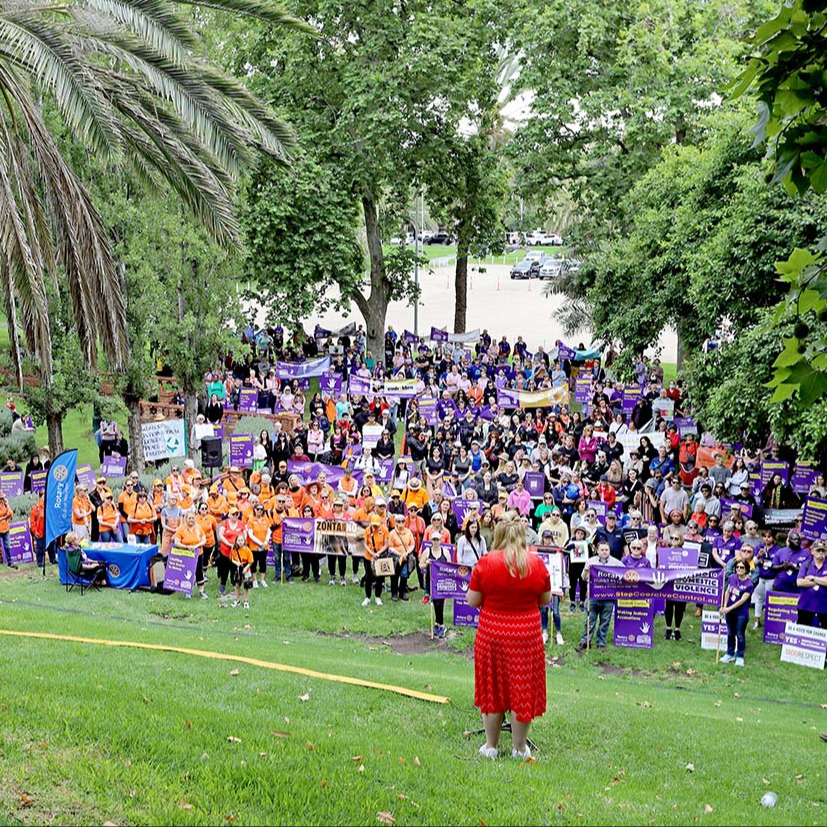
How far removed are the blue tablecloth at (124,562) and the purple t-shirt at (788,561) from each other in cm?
1030

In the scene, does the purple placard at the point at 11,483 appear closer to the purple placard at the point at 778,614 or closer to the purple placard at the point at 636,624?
the purple placard at the point at 636,624

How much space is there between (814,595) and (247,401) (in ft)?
67.6

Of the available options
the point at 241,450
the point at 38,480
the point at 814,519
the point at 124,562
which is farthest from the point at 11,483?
the point at 814,519

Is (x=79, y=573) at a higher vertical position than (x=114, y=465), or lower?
lower

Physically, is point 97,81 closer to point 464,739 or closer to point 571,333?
point 464,739

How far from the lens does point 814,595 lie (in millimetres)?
15039

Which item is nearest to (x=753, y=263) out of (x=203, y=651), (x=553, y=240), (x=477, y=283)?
(x=203, y=651)

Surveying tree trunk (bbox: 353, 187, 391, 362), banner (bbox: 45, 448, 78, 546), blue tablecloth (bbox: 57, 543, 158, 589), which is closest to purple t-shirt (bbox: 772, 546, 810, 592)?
blue tablecloth (bbox: 57, 543, 158, 589)

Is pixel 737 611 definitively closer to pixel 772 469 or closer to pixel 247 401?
pixel 772 469

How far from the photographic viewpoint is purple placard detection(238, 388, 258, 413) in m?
32.2

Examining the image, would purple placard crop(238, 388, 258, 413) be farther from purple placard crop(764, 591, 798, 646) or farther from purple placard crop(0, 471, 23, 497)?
purple placard crop(764, 591, 798, 646)

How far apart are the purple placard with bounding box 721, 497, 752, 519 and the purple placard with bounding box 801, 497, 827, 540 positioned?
109cm

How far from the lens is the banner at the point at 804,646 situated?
14672mm

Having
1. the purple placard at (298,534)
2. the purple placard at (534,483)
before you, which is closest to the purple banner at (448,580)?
the purple placard at (298,534)
